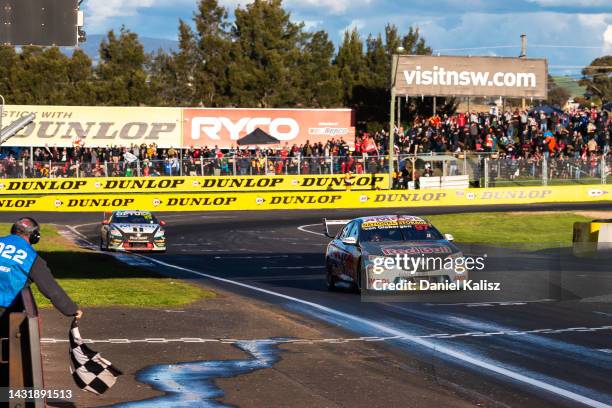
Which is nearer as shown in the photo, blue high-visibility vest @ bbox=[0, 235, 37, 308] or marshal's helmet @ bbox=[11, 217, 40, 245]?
blue high-visibility vest @ bbox=[0, 235, 37, 308]

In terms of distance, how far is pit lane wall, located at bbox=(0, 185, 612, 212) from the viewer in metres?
48.9

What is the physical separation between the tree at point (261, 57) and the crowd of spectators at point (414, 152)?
58.9 feet

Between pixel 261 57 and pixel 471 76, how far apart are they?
17816mm

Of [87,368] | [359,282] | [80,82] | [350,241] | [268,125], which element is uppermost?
[80,82]

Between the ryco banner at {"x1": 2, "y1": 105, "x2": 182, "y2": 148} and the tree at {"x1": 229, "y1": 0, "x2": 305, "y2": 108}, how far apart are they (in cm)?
1125

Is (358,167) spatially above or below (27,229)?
above

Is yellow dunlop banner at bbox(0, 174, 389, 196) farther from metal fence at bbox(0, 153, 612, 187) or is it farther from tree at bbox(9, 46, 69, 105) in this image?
tree at bbox(9, 46, 69, 105)

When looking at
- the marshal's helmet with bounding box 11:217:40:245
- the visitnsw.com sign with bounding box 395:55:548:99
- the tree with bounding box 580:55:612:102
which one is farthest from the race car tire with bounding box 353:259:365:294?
the tree with bounding box 580:55:612:102

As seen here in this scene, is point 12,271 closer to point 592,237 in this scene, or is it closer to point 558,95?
point 592,237

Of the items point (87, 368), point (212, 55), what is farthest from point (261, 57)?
point (87, 368)

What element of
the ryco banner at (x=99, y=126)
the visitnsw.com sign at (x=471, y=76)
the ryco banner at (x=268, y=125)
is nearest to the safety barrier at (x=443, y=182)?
the visitnsw.com sign at (x=471, y=76)

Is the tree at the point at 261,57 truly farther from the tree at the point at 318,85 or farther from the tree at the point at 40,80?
the tree at the point at 40,80

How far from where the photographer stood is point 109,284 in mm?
20812

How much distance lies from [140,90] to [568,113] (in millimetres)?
31733
